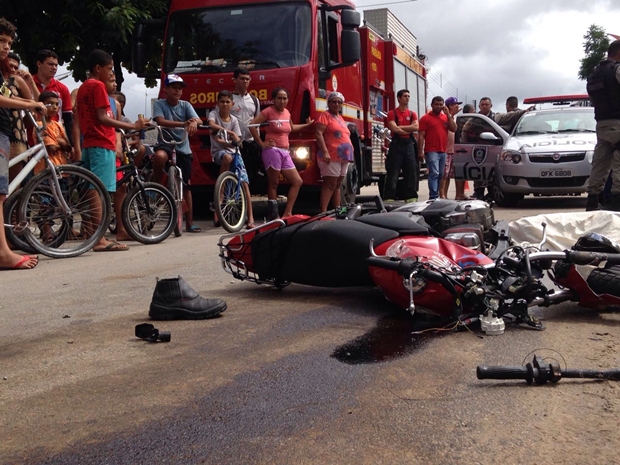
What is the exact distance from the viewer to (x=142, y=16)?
15.2 m

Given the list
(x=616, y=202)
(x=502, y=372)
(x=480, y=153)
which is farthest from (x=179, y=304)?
(x=480, y=153)

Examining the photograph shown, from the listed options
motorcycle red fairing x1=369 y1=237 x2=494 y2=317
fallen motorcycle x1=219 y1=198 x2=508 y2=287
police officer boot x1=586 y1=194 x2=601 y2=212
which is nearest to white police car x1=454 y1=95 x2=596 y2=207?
police officer boot x1=586 y1=194 x2=601 y2=212

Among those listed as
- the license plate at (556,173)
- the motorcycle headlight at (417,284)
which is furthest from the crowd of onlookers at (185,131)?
the motorcycle headlight at (417,284)

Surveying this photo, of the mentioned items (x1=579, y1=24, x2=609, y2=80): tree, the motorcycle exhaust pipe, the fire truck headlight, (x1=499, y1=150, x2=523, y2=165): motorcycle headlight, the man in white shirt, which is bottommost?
the motorcycle exhaust pipe

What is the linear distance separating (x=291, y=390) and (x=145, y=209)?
5.51 m

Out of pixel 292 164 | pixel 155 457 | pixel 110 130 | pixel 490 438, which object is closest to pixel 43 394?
pixel 155 457

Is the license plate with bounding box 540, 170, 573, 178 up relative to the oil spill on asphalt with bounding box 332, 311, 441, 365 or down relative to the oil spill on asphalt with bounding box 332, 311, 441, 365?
up

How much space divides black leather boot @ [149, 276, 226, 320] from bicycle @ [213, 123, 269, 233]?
450cm

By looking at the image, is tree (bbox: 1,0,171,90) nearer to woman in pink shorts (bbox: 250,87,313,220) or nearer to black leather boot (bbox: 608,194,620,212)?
woman in pink shorts (bbox: 250,87,313,220)

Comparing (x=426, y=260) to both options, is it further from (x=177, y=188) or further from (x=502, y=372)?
(x=177, y=188)

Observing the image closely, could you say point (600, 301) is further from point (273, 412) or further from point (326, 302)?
point (273, 412)

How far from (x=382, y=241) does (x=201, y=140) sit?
260 inches

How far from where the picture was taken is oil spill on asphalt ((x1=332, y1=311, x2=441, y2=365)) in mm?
3701

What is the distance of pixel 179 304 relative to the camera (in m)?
4.59
